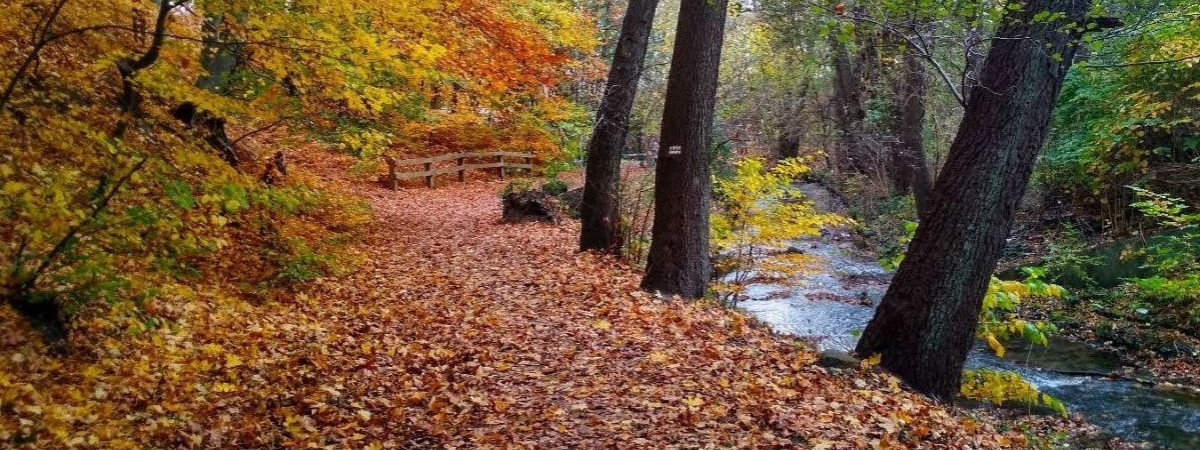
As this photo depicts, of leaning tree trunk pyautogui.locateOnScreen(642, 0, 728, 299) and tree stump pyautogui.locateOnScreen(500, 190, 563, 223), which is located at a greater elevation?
leaning tree trunk pyautogui.locateOnScreen(642, 0, 728, 299)

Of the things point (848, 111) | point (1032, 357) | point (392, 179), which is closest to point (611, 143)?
point (1032, 357)

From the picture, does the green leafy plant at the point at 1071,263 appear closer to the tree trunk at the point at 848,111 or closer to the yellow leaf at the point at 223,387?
the tree trunk at the point at 848,111

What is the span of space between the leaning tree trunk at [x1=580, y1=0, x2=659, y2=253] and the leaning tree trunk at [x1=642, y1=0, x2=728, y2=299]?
2.26 metres

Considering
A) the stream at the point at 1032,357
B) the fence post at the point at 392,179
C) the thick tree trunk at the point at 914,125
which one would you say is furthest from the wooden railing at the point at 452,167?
the thick tree trunk at the point at 914,125

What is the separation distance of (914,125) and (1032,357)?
24.1ft

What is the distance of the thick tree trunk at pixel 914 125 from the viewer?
14.3 meters

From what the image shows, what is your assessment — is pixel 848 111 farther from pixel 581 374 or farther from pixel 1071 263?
pixel 581 374

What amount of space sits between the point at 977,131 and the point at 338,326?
6.05 meters

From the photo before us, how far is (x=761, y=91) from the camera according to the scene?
74.5ft

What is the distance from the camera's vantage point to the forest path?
470 cm

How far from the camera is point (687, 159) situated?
790cm

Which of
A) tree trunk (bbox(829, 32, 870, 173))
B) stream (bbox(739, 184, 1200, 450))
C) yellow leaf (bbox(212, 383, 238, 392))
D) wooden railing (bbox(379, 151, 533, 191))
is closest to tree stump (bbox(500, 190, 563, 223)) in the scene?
stream (bbox(739, 184, 1200, 450))

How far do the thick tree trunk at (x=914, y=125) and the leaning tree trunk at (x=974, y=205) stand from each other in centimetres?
852

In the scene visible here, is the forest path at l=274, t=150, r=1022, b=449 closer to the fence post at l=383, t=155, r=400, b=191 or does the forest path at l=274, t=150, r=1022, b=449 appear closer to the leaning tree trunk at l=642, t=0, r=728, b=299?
the leaning tree trunk at l=642, t=0, r=728, b=299
